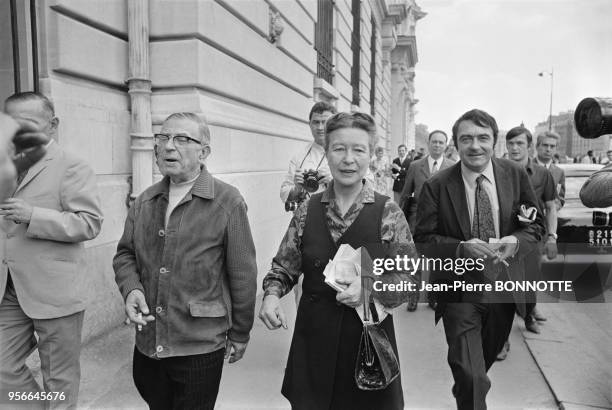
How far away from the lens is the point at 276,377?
12.8 feet

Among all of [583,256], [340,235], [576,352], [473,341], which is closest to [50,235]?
[340,235]

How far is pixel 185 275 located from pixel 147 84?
3.09m

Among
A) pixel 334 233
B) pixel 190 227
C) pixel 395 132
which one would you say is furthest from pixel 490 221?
pixel 395 132

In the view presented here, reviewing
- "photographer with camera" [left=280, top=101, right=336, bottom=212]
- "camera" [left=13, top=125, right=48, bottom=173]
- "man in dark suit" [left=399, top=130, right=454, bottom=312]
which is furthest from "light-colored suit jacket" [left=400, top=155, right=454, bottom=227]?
"camera" [left=13, top=125, right=48, bottom=173]

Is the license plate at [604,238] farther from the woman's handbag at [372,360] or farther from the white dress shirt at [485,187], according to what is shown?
the woman's handbag at [372,360]

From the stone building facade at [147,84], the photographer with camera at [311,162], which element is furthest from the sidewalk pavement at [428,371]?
the photographer with camera at [311,162]

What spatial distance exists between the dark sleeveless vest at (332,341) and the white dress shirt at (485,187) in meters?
0.91

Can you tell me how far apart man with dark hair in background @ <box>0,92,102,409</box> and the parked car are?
2.99m

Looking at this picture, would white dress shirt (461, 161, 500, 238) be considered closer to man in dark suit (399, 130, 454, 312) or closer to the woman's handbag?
the woman's handbag

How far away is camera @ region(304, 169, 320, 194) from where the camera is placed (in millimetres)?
4059

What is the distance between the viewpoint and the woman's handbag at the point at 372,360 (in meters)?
2.09

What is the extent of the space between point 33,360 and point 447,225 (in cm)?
307

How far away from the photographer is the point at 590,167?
7.86 metres

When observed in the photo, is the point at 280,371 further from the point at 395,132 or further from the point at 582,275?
the point at 395,132
